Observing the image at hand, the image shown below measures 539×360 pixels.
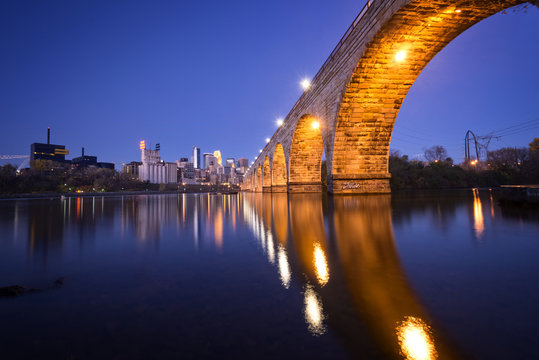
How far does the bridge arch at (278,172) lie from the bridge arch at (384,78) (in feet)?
51.4

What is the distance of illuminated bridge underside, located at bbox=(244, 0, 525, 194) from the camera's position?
7625mm

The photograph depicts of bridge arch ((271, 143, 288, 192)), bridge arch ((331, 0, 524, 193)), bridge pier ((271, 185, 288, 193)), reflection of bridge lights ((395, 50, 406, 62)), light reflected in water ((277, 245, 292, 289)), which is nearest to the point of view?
light reflected in water ((277, 245, 292, 289))

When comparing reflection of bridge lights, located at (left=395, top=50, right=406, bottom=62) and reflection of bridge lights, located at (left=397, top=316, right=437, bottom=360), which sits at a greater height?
reflection of bridge lights, located at (left=395, top=50, right=406, bottom=62)

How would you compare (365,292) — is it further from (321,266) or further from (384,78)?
(384,78)

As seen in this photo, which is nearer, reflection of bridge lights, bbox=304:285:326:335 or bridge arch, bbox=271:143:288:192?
reflection of bridge lights, bbox=304:285:326:335

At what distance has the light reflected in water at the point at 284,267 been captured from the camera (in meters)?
1.77

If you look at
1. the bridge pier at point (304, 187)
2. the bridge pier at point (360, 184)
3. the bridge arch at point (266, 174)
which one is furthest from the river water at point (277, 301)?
the bridge arch at point (266, 174)

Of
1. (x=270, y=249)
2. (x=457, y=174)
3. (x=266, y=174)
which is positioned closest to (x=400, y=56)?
(x=270, y=249)

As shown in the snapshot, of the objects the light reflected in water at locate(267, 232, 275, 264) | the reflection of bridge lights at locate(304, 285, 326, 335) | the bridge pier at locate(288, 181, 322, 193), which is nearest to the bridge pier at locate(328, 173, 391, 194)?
the bridge pier at locate(288, 181, 322, 193)

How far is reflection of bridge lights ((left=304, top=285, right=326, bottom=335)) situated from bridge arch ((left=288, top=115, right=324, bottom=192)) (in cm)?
1882

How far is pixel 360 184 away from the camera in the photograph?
12398 mm

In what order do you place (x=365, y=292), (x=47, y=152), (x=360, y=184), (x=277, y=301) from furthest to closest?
(x=47, y=152) < (x=360, y=184) < (x=365, y=292) < (x=277, y=301)

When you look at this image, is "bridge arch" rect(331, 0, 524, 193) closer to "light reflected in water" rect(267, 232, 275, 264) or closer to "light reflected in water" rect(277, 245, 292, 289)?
"light reflected in water" rect(267, 232, 275, 264)

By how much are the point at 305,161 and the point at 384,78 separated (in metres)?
11.5
